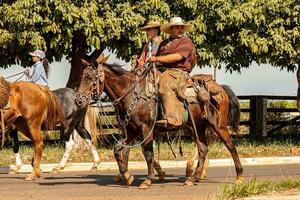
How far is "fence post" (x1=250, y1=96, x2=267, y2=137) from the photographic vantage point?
2816 cm

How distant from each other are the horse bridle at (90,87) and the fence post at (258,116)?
15.6m

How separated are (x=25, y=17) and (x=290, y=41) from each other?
27.0ft

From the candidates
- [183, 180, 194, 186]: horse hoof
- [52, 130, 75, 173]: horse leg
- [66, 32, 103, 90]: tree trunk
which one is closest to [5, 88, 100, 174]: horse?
[52, 130, 75, 173]: horse leg

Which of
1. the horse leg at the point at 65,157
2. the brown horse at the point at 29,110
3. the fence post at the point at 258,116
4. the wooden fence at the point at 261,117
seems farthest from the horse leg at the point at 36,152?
the fence post at the point at 258,116

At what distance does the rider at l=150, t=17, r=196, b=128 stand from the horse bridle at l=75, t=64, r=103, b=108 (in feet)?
3.35

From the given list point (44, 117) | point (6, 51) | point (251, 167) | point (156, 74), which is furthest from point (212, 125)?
point (6, 51)

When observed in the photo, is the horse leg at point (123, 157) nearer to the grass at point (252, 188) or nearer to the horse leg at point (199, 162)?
the horse leg at point (199, 162)

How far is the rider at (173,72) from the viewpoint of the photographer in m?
13.7

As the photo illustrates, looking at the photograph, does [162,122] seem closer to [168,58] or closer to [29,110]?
[168,58]

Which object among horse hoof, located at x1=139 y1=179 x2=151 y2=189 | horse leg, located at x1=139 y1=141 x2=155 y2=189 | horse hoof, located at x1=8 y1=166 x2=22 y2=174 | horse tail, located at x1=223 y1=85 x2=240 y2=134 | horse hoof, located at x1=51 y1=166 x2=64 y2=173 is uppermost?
horse tail, located at x1=223 y1=85 x2=240 y2=134

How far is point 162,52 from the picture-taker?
13875 mm

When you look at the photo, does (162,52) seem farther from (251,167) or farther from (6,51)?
(6,51)

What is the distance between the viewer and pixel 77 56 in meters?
25.3

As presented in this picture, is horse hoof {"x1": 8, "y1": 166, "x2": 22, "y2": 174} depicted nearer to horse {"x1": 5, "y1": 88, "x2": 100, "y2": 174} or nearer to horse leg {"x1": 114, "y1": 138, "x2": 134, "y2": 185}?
horse {"x1": 5, "y1": 88, "x2": 100, "y2": 174}
